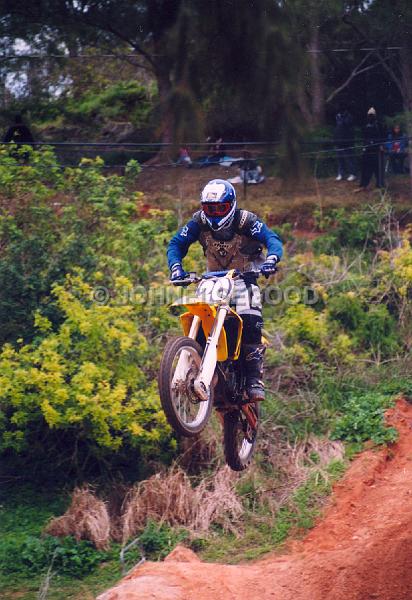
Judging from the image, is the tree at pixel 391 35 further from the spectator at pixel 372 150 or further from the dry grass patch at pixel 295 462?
the dry grass patch at pixel 295 462

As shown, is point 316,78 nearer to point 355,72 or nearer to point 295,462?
point 355,72

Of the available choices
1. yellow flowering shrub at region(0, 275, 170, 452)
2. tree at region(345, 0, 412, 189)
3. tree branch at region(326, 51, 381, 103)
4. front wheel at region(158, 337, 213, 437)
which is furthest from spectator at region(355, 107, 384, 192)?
front wheel at region(158, 337, 213, 437)

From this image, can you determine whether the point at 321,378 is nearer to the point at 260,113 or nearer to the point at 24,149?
the point at 260,113

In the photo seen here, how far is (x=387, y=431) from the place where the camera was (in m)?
14.9

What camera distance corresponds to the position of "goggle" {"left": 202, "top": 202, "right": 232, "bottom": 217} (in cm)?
827

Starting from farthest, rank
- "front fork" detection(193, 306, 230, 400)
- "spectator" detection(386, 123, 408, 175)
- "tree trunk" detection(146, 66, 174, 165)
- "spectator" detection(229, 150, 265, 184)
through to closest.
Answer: "spectator" detection(386, 123, 408, 175), "spectator" detection(229, 150, 265, 184), "tree trunk" detection(146, 66, 174, 165), "front fork" detection(193, 306, 230, 400)

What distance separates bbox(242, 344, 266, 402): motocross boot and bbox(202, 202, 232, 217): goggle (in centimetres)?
132

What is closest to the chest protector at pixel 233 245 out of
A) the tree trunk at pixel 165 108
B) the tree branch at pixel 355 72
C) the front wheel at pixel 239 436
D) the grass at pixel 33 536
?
the front wheel at pixel 239 436

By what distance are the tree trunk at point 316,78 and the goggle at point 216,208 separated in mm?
5863

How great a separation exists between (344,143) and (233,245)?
9462 mm

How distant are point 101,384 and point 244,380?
4.05 metres

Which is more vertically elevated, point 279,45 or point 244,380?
point 279,45

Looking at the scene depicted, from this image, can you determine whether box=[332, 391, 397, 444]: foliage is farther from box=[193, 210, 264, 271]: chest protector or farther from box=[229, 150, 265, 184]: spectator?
box=[193, 210, 264, 271]: chest protector

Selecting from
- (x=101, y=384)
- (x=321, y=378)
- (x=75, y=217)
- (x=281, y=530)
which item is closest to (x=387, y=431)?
(x=321, y=378)
